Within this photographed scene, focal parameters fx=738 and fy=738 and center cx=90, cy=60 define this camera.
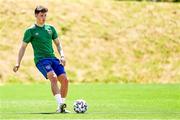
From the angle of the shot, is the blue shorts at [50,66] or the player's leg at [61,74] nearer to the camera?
the blue shorts at [50,66]

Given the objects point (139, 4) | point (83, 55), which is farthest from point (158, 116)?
point (139, 4)

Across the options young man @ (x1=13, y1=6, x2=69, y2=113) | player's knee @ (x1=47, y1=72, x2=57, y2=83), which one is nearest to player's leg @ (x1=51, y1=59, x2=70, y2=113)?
young man @ (x1=13, y1=6, x2=69, y2=113)

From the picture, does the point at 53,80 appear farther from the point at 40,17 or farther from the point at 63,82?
the point at 40,17

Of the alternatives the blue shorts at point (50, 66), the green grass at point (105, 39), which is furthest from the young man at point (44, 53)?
the green grass at point (105, 39)

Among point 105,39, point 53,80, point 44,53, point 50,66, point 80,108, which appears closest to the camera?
point 80,108

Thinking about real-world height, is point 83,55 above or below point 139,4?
below

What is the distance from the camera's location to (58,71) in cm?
1683

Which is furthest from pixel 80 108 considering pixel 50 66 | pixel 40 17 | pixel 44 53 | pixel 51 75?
pixel 40 17

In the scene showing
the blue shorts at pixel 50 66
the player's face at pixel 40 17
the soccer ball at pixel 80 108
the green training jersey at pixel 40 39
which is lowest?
the soccer ball at pixel 80 108

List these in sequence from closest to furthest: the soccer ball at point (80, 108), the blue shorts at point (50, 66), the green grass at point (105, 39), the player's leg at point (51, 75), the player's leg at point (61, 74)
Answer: the soccer ball at point (80, 108) < the player's leg at point (51, 75) < the blue shorts at point (50, 66) < the player's leg at point (61, 74) < the green grass at point (105, 39)

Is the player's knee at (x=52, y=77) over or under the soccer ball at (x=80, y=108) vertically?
over

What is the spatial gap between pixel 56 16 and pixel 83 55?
15.8 feet

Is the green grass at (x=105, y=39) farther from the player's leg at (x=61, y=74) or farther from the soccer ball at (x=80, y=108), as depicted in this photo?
the soccer ball at (x=80, y=108)

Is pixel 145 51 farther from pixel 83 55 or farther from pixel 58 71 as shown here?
pixel 58 71
